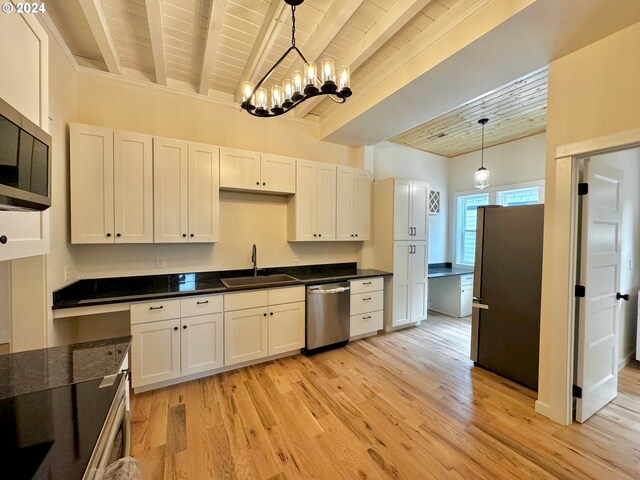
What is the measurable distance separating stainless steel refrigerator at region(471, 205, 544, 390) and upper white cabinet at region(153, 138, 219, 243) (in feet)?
9.56

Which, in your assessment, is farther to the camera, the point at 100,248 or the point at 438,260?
the point at 438,260

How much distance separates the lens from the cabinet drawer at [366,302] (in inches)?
141

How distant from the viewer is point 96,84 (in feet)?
8.72

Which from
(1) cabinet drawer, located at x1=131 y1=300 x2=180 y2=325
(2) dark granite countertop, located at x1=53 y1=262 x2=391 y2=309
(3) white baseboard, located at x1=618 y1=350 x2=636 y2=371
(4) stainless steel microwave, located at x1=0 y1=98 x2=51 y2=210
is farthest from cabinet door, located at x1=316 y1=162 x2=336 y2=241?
(3) white baseboard, located at x1=618 y1=350 x2=636 y2=371

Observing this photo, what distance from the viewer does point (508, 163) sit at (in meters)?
4.53

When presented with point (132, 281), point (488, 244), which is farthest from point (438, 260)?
point (132, 281)

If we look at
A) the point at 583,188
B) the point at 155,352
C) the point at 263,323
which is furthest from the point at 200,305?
the point at 583,188

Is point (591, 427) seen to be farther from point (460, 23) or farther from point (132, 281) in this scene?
point (132, 281)

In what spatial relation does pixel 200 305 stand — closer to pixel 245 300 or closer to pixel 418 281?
pixel 245 300

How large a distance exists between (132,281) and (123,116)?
169 centimetres

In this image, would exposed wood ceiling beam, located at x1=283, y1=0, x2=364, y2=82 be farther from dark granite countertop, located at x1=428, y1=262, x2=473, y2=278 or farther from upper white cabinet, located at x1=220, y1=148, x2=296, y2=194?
dark granite countertop, located at x1=428, y1=262, x2=473, y2=278

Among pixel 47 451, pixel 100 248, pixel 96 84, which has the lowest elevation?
pixel 47 451

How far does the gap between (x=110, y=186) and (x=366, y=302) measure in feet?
10.2

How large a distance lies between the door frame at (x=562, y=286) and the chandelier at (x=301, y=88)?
1.72 metres
